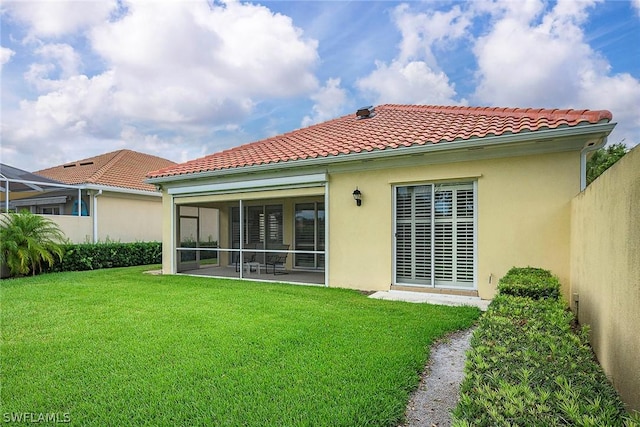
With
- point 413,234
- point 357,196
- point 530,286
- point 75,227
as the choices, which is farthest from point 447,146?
point 75,227

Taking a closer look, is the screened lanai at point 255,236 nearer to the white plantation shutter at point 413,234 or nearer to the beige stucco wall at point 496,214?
the beige stucco wall at point 496,214

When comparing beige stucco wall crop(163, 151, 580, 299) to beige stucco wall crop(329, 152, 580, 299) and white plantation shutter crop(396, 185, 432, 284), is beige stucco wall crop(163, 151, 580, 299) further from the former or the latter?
white plantation shutter crop(396, 185, 432, 284)

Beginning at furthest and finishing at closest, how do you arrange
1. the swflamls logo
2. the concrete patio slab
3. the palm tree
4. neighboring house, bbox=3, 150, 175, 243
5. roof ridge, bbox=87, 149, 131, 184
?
1. roof ridge, bbox=87, 149, 131, 184
2. neighboring house, bbox=3, 150, 175, 243
3. the palm tree
4. the concrete patio slab
5. the swflamls logo

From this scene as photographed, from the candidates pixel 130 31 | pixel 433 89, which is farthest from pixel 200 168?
pixel 433 89

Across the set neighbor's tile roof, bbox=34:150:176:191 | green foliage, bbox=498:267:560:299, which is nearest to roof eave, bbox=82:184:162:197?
neighbor's tile roof, bbox=34:150:176:191

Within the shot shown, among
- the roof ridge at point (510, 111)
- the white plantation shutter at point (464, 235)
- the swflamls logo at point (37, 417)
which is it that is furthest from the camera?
the white plantation shutter at point (464, 235)

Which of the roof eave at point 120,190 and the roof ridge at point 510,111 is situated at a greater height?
the roof ridge at point 510,111

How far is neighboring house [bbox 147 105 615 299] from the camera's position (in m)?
6.72

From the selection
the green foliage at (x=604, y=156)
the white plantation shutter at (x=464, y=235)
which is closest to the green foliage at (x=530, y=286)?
the white plantation shutter at (x=464, y=235)

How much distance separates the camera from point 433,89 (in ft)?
46.8

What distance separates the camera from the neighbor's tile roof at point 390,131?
7113 mm

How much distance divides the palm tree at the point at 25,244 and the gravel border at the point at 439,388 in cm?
1235

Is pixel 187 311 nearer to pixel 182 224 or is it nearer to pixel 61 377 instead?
pixel 61 377

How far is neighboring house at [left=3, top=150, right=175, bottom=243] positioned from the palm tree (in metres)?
1.69
